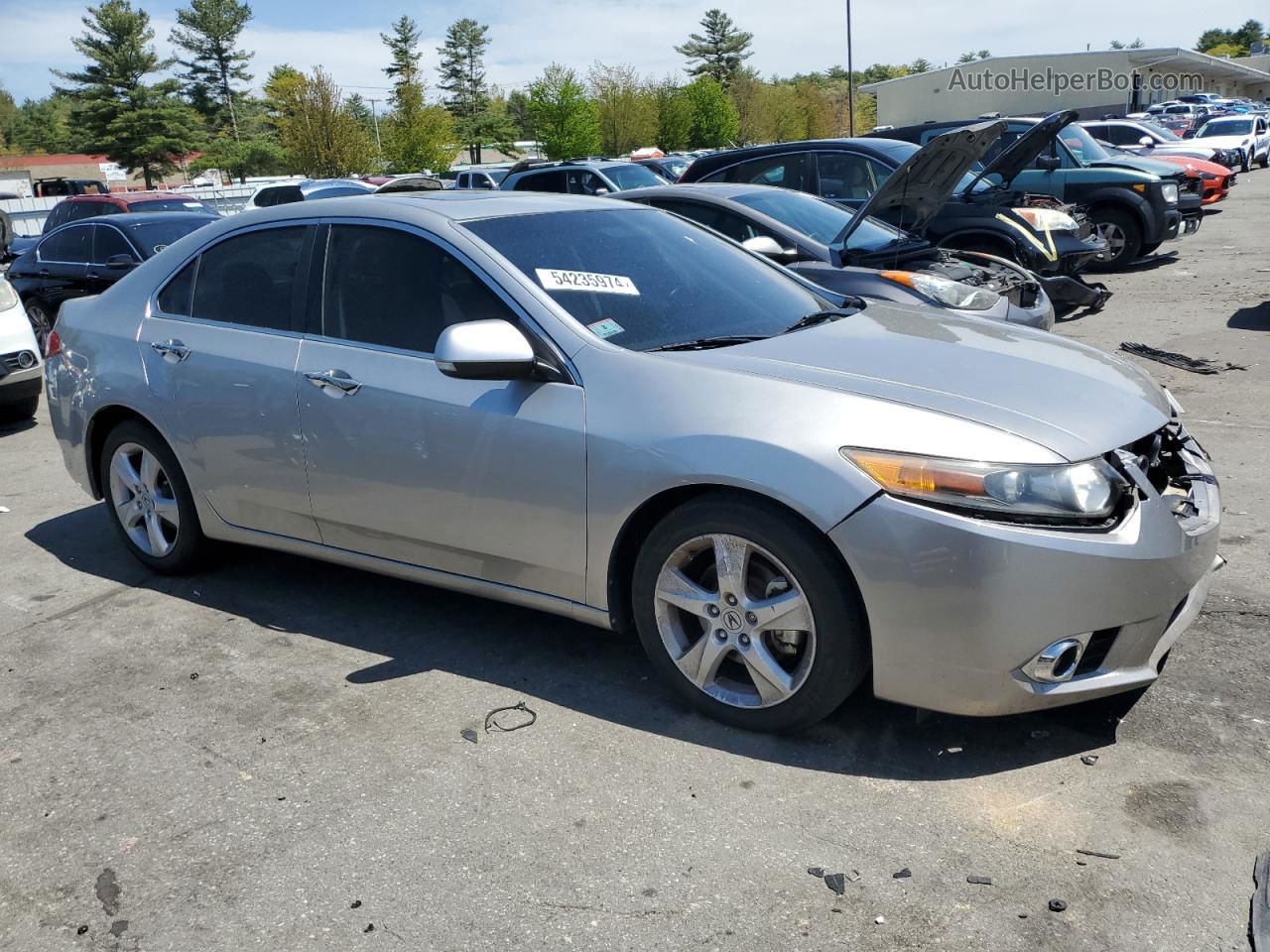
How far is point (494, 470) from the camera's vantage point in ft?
12.4

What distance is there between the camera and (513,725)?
3.70 meters

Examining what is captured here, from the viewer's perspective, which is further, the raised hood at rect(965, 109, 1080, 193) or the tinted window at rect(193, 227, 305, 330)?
the raised hood at rect(965, 109, 1080, 193)

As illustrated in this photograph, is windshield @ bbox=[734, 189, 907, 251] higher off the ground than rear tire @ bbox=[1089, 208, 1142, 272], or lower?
higher

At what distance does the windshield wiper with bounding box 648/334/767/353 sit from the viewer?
377 centimetres

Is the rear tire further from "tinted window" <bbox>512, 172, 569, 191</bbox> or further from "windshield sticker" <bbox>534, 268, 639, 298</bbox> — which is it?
"windshield sticker" <bbox>534, 268, 639, 298</bbox>

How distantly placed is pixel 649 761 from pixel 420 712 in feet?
2.78

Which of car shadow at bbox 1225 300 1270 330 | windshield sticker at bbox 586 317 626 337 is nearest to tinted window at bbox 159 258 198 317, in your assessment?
windshield sticker at bbox 586 317 626 337

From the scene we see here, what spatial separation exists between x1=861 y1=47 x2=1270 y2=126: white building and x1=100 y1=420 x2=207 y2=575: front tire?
61118mm

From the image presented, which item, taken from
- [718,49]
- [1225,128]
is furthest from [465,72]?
[1225,128]

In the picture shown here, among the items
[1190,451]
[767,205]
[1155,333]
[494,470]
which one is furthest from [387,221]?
[1155,333]

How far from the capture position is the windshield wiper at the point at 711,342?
148 inches

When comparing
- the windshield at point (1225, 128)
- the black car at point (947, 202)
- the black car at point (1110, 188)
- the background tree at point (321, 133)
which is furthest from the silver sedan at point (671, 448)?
the background tree at point (321, 133)

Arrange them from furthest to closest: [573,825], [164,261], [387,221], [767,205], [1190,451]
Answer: [767,205], [164,261], [387,221], [1190,451], [573,825]

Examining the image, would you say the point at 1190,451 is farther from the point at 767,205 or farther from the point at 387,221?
the point at 767,205
